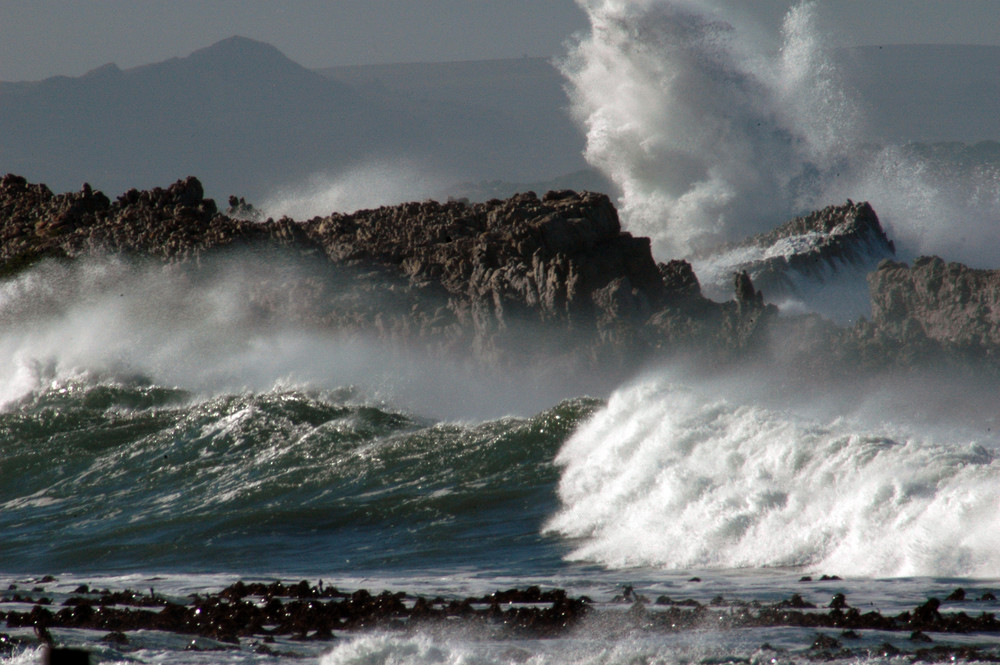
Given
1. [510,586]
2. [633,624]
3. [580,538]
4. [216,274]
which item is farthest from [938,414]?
[216,274]

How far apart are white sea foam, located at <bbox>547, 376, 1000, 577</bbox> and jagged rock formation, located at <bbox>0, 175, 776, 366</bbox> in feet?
29.4

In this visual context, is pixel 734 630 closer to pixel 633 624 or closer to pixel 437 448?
pixel 633 624

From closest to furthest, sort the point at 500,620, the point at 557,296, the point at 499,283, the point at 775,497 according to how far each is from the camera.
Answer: the point at 500,620 → the point at 775,497 → the point at 557,296 → the point at 499,283

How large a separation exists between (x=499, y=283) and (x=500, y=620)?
1866 centimetres

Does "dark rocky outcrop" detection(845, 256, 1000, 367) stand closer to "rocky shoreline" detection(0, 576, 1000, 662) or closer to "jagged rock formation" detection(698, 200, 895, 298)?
"rocky shoreline" detection(0, 576, 1000, 662)

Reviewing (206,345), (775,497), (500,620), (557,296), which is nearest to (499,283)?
(557,296)

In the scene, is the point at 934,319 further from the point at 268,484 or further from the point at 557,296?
the point at 268,484

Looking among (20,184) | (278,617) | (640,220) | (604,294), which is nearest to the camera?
(278,617)

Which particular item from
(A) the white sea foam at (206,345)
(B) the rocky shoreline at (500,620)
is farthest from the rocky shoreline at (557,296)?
(B) the rocky shoreline at (500,620)

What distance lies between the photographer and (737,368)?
29.6 metres

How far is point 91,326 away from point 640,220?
47.7 metres

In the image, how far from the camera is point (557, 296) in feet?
97.1

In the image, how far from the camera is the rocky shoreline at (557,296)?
95.9 feet

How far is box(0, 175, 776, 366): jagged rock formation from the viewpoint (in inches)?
1161
